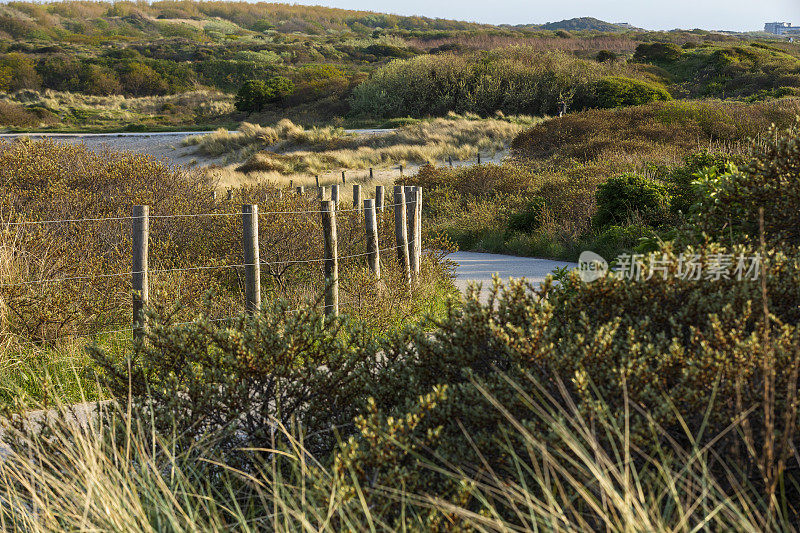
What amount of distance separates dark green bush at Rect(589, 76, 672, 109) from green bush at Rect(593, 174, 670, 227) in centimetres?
1821

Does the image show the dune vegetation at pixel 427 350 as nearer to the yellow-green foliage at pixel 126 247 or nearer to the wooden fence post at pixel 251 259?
the yellow-green foliage at pixel 126 247

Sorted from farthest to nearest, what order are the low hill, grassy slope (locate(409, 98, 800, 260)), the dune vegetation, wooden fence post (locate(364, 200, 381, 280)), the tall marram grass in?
the low hill
grassy slope (locate(409, 98, 800, 260))
wooden fence post (locate(364, 200, 381, 280))
the dune vegetation
the tall marram grass

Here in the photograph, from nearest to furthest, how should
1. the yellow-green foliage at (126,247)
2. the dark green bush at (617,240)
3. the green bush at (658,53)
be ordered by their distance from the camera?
the yellow-green foliage at (126,247) < the dark green bush at (617,240) < the green bush at (658,53)

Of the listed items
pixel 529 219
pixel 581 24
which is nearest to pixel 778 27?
pixel 581 24

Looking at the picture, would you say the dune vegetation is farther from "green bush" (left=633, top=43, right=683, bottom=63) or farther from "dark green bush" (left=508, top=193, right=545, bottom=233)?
"green bush" (left=633, top=43, right=683, bottom=63)

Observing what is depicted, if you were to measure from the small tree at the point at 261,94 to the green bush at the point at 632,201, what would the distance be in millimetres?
31888

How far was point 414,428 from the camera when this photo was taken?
276cm

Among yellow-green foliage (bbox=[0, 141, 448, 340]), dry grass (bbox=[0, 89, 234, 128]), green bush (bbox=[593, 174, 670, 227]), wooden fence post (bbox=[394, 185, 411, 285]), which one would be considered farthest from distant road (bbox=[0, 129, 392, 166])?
wooden fence post (bbox=[394, 185, 411, 285])

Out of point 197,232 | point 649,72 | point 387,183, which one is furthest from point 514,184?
point 649,72

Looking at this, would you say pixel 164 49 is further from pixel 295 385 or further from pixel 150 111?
pixel 295 385

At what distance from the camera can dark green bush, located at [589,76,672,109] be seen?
28839 mm

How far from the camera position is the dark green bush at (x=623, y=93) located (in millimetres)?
28839

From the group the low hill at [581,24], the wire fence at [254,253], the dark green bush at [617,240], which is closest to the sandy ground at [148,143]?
the dark green bush at [617,240]

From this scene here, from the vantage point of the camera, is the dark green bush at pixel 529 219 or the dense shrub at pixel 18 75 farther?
the dense shrub at pixel 18 75
